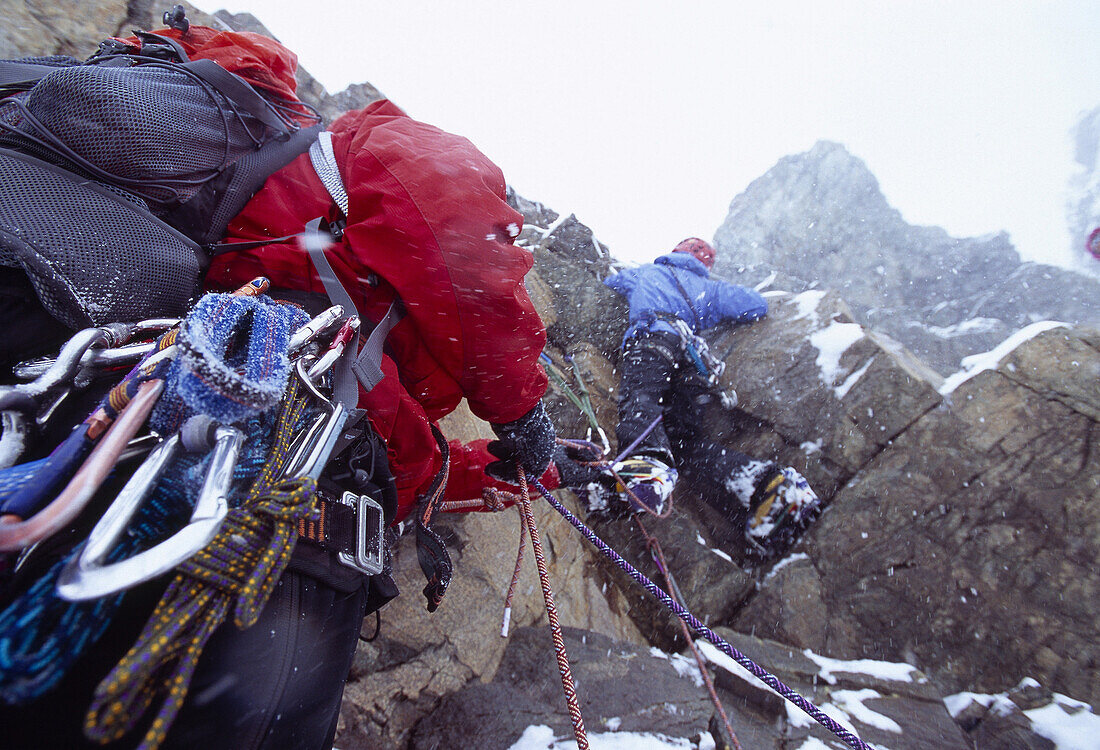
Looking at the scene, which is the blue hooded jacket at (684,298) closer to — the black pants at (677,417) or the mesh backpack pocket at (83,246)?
the black pants at (677,417)

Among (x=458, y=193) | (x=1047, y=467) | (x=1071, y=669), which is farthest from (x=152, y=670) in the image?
(x=1047, y=467)

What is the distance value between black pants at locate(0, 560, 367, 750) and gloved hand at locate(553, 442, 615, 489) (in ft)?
7.44

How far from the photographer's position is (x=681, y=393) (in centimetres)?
476

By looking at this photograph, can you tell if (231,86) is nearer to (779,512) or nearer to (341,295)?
(341,295)

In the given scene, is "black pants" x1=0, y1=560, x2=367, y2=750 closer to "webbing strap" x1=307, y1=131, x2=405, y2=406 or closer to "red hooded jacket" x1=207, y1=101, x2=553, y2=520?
"webbing strap" x1=307, y1=131, x2=405, y2=406

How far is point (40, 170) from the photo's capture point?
0.96m

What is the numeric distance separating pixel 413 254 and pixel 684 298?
437 centimetres

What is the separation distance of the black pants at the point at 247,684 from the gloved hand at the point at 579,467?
7.44 feet

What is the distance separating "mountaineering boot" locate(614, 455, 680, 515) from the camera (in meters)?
3.42

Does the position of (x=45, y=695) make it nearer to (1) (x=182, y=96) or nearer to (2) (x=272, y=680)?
(2) (x=272, y=680)

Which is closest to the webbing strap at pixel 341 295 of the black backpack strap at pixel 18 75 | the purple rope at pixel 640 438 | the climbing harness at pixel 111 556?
the climbing harness at pixel 111 556

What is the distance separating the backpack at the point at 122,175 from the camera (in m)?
0.92

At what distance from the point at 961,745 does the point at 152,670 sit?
375 centimetres

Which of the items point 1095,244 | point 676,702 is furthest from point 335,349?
point 1095,244
